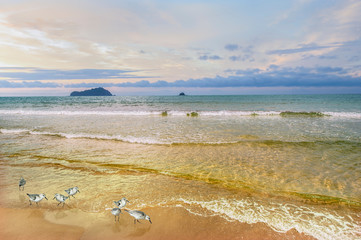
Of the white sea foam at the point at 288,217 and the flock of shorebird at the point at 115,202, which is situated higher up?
the flock of shorebird at the point at 115,202

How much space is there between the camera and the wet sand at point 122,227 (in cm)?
342

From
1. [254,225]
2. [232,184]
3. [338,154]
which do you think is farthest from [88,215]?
[338,154]

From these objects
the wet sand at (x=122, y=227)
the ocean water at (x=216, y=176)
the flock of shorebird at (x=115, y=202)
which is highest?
the flock of shorebird at (x=115, y=202)

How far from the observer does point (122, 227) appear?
365 cm

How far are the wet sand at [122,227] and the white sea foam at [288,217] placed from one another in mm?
191

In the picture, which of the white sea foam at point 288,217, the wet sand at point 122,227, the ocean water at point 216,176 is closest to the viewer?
the wet sand at point 122,227

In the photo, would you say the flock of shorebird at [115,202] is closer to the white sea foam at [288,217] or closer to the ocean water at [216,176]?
the ocean water at [216,176]

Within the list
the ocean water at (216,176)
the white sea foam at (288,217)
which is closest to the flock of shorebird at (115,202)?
the ocean water at (216,176)

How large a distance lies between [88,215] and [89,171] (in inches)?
110

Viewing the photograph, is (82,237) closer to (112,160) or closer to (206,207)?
(206,207)

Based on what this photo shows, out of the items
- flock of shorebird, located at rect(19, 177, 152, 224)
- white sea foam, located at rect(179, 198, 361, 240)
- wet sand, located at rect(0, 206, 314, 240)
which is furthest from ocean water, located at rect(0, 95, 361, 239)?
flock of shorebird, located at rect(19, 177, 152, 224)

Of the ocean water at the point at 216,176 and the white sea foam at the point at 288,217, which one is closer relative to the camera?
the white sea foam at the point at 288,217

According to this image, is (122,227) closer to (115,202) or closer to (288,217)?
(115,202)

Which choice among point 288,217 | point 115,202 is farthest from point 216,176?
point 115,202
